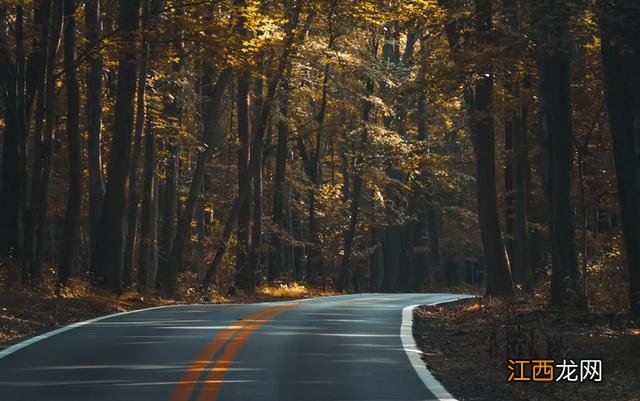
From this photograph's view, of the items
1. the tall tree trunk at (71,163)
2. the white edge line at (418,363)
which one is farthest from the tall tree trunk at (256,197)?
the white edge line at (418,363)

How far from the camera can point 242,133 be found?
3850cm

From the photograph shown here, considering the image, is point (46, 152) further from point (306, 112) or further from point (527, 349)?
point (306, 112)

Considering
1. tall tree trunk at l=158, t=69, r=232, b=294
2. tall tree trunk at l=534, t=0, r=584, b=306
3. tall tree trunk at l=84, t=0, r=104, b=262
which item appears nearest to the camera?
tall tree trunk at l=534, t=0, r=584, b=306

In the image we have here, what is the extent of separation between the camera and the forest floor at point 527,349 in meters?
11.4

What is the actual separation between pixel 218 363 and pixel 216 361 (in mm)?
185

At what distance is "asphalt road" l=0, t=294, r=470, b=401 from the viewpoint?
1062 centimetres

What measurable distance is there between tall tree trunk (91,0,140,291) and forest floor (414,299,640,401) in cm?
878

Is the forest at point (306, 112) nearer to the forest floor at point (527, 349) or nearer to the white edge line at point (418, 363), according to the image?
the forest floor at point (527, 349)

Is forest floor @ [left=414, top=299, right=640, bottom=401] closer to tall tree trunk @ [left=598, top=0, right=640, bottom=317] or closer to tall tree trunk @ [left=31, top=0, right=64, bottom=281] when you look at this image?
tall tree trunk @ [left=598, top=0, right=640, bottom=317]

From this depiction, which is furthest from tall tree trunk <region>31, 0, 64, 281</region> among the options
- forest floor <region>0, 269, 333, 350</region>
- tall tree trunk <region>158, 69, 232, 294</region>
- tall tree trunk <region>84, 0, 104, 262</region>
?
tall tree trunk <region>158, 69, 232, 294</region>

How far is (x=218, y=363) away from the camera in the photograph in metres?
12.8

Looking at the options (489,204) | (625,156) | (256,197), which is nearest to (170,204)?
(256,197)

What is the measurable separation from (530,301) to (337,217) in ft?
103

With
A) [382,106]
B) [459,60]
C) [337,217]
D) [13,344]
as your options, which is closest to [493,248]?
[459,60]
